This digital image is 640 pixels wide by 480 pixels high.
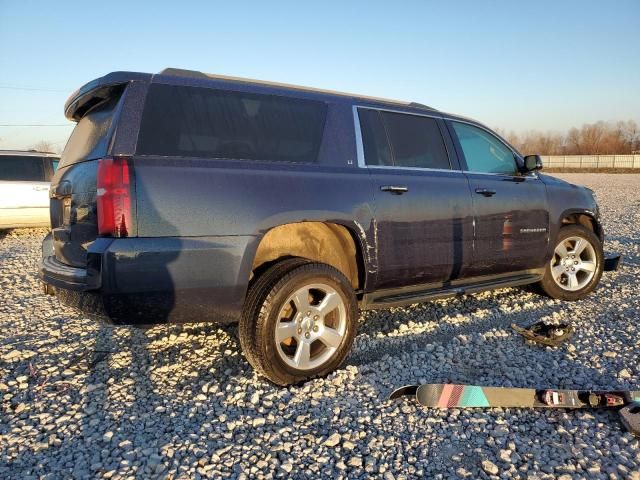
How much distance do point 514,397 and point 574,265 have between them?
294 cm

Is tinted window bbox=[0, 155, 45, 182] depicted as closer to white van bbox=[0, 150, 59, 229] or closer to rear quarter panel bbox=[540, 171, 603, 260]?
white van bbox=[0, 150, 59, 229]

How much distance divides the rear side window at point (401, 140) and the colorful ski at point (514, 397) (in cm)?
169

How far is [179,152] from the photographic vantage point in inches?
112

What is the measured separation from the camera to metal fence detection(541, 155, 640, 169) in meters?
61.3

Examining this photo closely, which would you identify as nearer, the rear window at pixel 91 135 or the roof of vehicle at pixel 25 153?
the rear window at pixel 91 135

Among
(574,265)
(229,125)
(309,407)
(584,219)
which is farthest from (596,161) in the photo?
(309,407)

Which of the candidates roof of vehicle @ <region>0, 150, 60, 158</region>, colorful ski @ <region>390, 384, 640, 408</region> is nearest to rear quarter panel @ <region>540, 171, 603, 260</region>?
colorful ski @ <region>390, 384, 640, 408</region>

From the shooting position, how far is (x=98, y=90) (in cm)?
306

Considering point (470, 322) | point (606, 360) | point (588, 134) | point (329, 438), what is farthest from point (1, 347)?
point (588, 134)

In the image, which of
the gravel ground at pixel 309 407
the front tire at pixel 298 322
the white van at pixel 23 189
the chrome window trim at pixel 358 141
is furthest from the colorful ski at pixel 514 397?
A: the white van at pixel 23 189

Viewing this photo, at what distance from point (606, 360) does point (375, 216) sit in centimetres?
199

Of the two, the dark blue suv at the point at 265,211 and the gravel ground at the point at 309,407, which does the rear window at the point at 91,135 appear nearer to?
the dark blue suv at the point at 265,211

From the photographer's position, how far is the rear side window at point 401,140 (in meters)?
3.71

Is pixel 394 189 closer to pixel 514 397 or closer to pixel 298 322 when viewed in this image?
pixel 298 322
